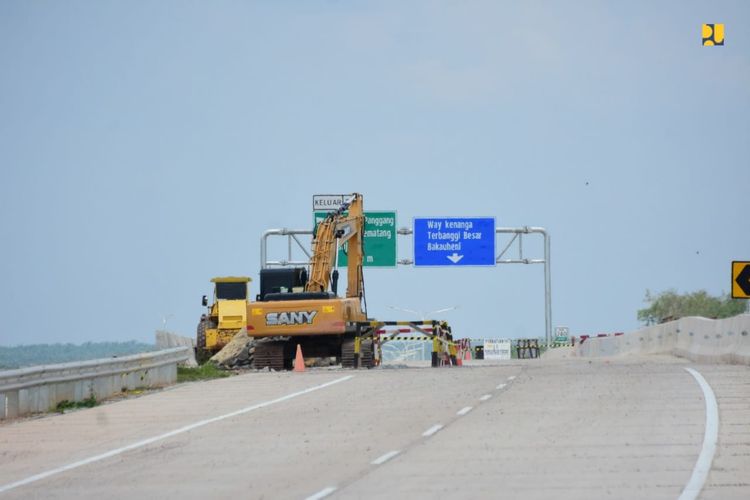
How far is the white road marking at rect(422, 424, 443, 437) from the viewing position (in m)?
19.8

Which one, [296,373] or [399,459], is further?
[296,373]

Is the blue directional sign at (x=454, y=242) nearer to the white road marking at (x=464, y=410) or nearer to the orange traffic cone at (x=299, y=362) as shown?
the orange traffic cone at (x=299, y=362)

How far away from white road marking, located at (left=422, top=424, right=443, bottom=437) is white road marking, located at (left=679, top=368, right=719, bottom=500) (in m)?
3.72

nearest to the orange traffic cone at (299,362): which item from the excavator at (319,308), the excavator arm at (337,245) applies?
the excavator at (319,308)

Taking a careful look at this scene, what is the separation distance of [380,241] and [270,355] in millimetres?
21951

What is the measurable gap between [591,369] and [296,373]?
7.60 metres

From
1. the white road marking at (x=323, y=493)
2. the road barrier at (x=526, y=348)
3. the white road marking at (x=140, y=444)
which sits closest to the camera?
the white road marking at (x=323, y=493)

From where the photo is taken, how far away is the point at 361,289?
147 feet

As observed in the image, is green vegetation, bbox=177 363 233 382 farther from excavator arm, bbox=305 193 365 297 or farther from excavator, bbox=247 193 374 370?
excavator arm, bbox=305 193 365 297

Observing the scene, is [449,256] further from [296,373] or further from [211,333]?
[296,373]

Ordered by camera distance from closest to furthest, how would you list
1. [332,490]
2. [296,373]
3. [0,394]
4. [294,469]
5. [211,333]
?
[332,490] → [294,469] → [0,394] → [296,373] → [211,333]

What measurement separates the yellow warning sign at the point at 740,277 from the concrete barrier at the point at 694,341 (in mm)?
3013

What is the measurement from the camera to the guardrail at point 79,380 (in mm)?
25328

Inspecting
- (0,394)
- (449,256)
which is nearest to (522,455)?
(0,394)
